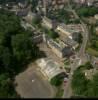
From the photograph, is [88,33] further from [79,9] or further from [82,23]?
[79,9]

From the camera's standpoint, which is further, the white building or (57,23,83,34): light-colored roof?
the white building

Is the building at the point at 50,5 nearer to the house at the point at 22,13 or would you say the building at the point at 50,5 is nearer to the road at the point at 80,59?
the house at the point at 22,13

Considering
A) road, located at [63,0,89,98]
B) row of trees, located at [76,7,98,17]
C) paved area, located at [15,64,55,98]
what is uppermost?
row of trees, located at [76,7,98,17]

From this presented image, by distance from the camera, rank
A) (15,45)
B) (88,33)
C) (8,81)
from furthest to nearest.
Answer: (88,33)
(15,45)
(8,81)

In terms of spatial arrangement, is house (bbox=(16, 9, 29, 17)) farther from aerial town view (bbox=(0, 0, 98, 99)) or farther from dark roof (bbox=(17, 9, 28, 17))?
aerial town view (bbox=(0, 0, 98, 99))

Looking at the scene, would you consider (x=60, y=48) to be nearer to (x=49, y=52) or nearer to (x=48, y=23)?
(x=49, y=52)


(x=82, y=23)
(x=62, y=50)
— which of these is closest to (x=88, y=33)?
(x=82, y=23)

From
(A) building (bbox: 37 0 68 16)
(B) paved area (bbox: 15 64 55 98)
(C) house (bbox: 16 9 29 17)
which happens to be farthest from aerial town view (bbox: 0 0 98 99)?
(A) building (bbox: 37 0 68 16)
